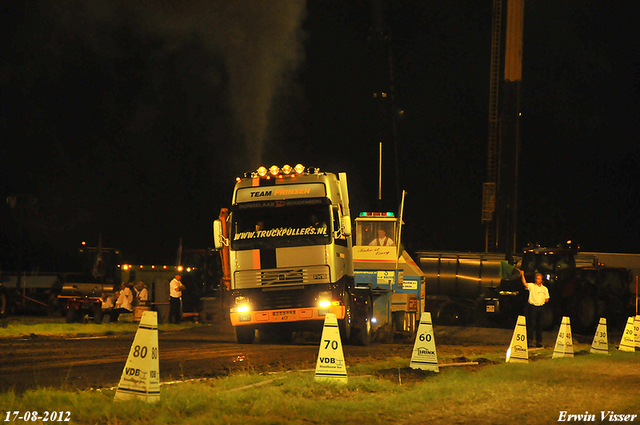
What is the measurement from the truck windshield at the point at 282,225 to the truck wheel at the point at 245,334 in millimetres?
2236

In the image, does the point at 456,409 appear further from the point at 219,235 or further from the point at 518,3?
the point at 518,3

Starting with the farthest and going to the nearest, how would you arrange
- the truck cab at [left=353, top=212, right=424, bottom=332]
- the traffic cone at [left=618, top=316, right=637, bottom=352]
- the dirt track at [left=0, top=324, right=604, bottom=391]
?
the truck cab at [left=353, top=212, right=424, bottom=332] → the traffic cone at [left=618, top=316, right=637, bottom=352] → the dirt track at [left=0, top=324, right=604, bottom=391]

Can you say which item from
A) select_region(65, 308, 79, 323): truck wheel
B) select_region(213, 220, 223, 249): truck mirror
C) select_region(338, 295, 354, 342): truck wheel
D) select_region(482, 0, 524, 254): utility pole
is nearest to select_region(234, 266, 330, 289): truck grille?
select_region(213, 220, 223, 249): truck mirror

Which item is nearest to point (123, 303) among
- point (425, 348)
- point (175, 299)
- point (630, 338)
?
point (175, 299)

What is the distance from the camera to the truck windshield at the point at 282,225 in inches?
645

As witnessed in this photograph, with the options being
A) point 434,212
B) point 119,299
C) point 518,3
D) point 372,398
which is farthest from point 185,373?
point 434,212

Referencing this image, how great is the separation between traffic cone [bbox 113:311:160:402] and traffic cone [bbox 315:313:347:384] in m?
2.76

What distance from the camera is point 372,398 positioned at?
8844 millimetres

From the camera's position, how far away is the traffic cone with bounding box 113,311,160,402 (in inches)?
289

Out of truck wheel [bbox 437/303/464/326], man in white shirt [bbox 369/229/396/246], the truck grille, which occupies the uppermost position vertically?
man in white shirt [bbox 369/229/396/246]

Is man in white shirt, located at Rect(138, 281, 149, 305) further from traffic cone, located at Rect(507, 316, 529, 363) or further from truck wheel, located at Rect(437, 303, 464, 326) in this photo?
traffic cone, located at Rect(507, 316, 529, 363)

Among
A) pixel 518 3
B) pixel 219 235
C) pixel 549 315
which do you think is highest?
pixel 518 3

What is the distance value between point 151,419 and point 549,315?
19063 millimetres

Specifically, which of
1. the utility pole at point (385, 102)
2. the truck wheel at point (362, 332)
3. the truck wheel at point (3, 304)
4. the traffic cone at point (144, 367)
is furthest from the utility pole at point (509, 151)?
the traffic cone at point (144, 367)
